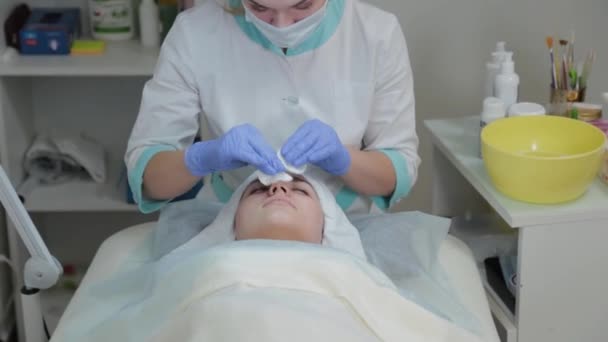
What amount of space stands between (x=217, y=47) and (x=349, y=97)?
27cm

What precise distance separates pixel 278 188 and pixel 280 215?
7cm

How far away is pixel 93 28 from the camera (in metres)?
2.40

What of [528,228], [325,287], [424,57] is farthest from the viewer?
[424,57]

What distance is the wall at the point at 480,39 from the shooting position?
2.23 meters

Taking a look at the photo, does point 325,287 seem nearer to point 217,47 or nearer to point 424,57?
point 217,47

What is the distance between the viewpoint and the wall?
7.31 ft

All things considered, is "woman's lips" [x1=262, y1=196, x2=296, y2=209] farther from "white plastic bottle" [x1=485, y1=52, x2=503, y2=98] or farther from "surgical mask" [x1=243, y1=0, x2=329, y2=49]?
"white plastic bottle" [x1=485, y1=52, x2=503, y2=98]

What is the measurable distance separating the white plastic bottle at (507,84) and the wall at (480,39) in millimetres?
394

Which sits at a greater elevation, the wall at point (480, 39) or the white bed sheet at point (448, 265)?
the wall at point (480, 39)

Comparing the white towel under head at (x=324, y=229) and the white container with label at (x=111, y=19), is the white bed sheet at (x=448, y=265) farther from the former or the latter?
the white container with label at (x=111, y=19)

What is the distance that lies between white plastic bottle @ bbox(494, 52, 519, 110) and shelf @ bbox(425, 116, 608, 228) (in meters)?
0.12

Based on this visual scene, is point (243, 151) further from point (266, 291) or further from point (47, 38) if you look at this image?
point (47, 38)

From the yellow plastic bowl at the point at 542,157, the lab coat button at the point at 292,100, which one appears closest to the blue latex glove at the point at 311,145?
the lab coat button at the point at 292,100

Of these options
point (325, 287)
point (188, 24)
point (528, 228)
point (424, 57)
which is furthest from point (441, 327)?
point (424, 57)
